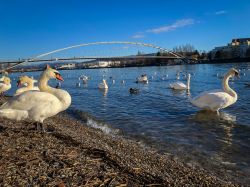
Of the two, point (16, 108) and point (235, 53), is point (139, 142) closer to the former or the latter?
point (16, 108)

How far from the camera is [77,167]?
5.99m

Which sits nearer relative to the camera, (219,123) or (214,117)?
(219,123)

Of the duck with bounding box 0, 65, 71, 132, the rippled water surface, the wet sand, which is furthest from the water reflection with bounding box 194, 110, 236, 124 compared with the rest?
the duck with bounding box 0, 65, 71, 132

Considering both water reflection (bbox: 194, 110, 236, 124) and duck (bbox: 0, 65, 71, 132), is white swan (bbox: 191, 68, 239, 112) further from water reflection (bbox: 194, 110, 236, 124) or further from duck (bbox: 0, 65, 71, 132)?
duck (bbox: 0, 65, 71, 132)

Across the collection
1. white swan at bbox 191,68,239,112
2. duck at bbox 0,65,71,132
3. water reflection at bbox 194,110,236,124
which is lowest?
water reflection at bbox 194,110,236,124

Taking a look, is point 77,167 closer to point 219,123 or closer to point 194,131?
point 194,131

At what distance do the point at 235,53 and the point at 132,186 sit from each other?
524 feet

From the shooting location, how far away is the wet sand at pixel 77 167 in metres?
5.45

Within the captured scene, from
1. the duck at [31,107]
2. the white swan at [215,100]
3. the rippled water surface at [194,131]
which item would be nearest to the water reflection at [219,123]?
the rippled water surface at [194,131]

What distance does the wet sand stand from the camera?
545cm

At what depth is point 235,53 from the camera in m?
156

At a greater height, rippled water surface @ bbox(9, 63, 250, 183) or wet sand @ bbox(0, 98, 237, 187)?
wet sand @ bbox(0, 98, 237, 187)

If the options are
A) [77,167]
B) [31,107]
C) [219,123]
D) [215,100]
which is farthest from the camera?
[215,100]

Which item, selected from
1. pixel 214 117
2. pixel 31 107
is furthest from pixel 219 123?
pixel 31 107
